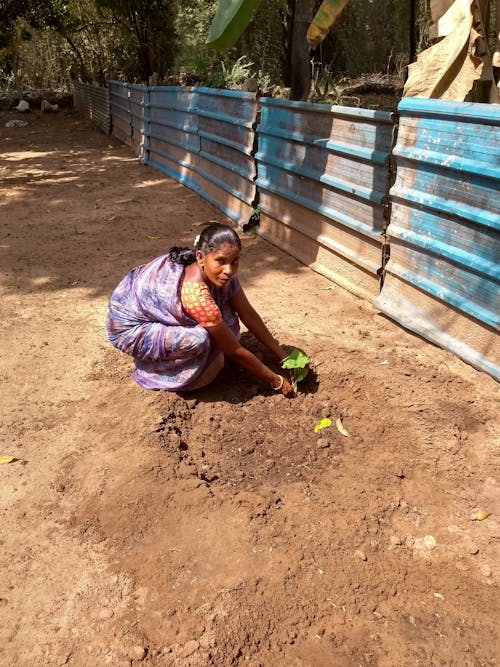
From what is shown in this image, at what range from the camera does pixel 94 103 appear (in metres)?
16.1

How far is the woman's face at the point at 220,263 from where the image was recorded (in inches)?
111

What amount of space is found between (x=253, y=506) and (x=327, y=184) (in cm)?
295

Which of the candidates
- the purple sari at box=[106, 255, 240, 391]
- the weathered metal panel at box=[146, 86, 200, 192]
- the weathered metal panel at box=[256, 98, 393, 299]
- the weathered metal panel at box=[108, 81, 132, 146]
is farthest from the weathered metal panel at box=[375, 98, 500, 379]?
the weathered metal panel at box=[108, 81, 132, 146]

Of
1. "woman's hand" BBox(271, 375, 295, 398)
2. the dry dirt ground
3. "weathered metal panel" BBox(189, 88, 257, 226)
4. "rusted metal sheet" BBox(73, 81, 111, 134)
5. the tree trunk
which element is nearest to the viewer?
the dry dirt ground

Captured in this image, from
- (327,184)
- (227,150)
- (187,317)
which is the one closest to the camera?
(187,317)

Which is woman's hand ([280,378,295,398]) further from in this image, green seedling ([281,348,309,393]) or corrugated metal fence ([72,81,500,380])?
corrugated metal fence ([72,81,500,380])

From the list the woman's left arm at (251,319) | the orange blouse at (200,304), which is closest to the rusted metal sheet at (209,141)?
the woman's left arm at (251,319)

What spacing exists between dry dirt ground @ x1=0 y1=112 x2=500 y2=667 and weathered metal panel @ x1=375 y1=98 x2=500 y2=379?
18 cm

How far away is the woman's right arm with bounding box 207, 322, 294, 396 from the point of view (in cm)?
296

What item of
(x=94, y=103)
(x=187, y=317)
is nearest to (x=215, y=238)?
(x=187, y=317)

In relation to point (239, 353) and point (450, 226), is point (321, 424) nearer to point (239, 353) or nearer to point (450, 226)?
point (239, 353)

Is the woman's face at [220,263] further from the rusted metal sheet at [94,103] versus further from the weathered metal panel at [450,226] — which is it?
the rusted metal sheet at [94,103]

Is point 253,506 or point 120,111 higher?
point 120,111

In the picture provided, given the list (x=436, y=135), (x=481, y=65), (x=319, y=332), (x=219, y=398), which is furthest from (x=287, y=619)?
(x=481, y=65)
